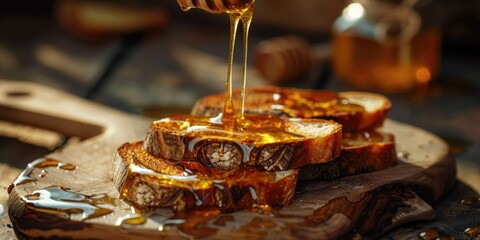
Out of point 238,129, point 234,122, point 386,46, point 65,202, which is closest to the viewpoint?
point 65,202

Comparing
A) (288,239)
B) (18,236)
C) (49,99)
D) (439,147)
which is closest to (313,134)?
(288,239)

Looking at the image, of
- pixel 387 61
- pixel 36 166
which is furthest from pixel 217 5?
pixel 387 61

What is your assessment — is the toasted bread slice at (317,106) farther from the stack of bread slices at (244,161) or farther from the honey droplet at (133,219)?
the honey droplet at (133,219)

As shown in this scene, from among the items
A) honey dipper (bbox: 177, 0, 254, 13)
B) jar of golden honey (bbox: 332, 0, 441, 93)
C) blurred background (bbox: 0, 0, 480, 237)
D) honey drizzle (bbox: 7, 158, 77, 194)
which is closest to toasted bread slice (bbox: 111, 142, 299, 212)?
honey drizzle (bbox: 7, 158, 77, 194)

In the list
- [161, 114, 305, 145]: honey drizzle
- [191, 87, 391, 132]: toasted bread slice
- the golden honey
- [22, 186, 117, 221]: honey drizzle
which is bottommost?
the golden honey

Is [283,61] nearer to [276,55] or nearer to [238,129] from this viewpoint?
[276,55]

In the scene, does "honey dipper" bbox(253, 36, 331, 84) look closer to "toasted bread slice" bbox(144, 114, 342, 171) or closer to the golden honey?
the golden honey

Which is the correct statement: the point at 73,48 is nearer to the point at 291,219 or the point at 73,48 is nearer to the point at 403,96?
the point at 403,96
